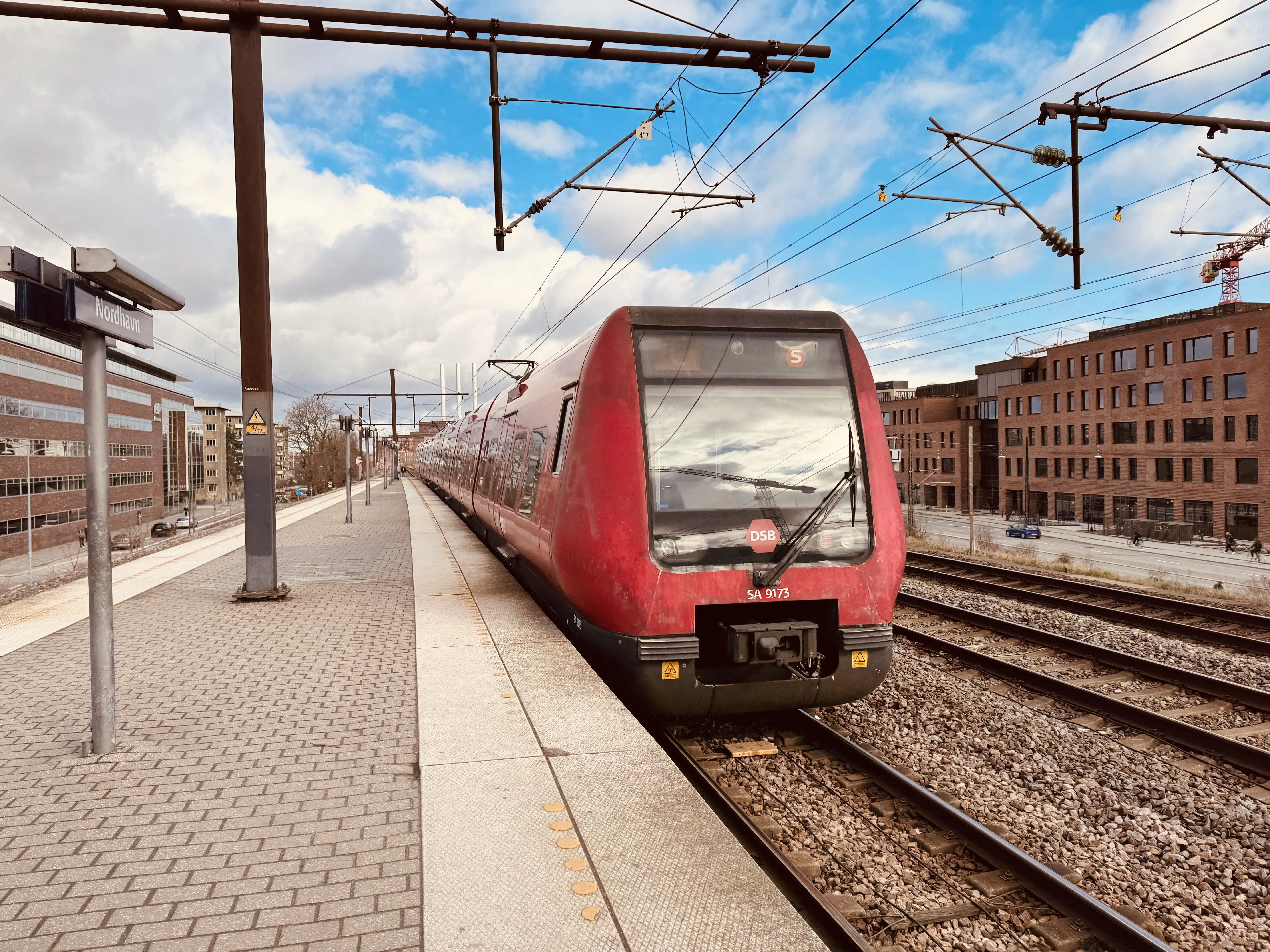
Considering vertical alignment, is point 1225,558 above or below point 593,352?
below

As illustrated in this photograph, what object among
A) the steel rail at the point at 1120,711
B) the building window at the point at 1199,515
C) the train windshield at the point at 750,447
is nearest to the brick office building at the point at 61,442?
the train windshield at the point at 750,447

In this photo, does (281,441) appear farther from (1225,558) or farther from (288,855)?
(288,855)

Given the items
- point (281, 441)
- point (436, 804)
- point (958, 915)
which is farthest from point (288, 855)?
point (281, 441)

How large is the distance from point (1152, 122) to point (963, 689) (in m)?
6.61

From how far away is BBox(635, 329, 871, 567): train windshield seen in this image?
209 inches

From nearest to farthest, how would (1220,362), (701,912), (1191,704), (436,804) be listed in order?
(701,912) < (436,804) < (1191,704) < (1220,362)

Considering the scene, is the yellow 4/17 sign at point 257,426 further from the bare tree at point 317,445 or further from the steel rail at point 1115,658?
the bare tree at point 317,445

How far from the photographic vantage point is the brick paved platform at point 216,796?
2756mm

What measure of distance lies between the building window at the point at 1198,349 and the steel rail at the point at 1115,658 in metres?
50.8

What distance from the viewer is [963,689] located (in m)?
7.16

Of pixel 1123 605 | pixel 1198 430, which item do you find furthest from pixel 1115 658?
pixel 1198 430

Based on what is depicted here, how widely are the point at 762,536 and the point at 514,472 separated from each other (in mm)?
4106

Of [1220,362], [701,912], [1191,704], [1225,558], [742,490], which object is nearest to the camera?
[701,912]

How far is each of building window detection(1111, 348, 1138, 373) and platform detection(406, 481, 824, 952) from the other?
202ft
